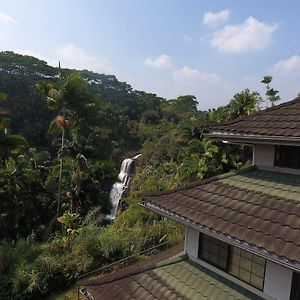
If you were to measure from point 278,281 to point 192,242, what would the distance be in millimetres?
1976

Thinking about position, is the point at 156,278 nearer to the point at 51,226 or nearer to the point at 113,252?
the point at 113,252

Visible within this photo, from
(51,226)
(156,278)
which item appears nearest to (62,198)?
(51,226)

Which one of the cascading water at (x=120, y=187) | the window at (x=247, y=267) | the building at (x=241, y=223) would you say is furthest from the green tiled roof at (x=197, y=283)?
the cascading water at (x=120, y=187)

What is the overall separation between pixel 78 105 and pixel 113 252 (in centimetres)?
965

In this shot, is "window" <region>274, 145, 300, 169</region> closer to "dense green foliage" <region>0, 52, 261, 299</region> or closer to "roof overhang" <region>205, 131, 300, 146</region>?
"roof overhang" <region>205, 131, 300, 146</region>

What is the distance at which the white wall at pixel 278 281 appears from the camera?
4719mm

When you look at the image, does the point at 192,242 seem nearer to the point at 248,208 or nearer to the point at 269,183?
the point at 248,208

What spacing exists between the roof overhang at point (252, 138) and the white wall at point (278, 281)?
6.09 ft

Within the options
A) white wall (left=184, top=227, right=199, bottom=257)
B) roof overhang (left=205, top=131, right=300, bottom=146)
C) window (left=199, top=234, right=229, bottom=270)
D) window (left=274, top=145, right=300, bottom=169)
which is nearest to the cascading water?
white wall (left=184, top=227, right=199, bottom=257)

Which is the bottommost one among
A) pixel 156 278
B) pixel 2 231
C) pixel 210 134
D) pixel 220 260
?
pixel 2 231

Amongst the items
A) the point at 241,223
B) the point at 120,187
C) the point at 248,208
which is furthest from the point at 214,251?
the point at 120,187

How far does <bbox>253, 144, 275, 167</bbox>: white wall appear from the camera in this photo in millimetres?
6012

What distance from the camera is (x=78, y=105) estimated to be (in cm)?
1978

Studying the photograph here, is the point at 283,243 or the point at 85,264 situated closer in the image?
the point at 283,243
